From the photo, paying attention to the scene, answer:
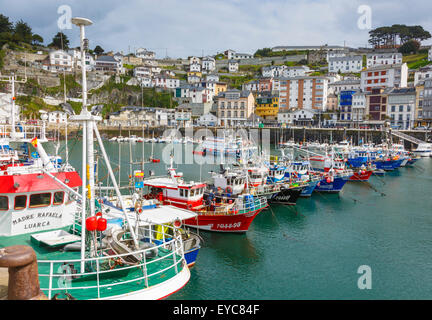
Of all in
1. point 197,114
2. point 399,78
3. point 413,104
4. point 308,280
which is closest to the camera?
point 308,280

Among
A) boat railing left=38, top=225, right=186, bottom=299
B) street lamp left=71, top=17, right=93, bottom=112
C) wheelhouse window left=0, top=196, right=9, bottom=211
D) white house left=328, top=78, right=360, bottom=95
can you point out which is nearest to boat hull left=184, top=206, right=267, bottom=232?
boat railing left=38, top=225, right=186, bottom=299

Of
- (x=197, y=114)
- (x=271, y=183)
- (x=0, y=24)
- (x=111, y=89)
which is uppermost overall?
(x=0, y=24)

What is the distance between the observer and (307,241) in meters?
20.9

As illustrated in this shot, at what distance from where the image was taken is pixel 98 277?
823cm

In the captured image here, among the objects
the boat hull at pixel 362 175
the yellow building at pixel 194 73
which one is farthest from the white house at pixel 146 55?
the boat hull at pixel 362 175

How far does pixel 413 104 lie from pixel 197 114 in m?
59.9

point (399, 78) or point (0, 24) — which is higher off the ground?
point (0, 24)

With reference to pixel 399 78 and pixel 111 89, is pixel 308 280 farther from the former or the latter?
pixel 111 89

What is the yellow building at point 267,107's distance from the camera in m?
106

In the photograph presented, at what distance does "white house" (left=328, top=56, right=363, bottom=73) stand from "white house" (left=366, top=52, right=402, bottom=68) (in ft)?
10.8

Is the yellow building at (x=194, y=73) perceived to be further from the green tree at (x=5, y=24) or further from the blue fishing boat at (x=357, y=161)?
the blue fishing boat at (x=357, y=161)

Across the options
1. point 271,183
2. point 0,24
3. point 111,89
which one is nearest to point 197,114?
point 111,89

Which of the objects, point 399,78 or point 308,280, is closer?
point 308,280
